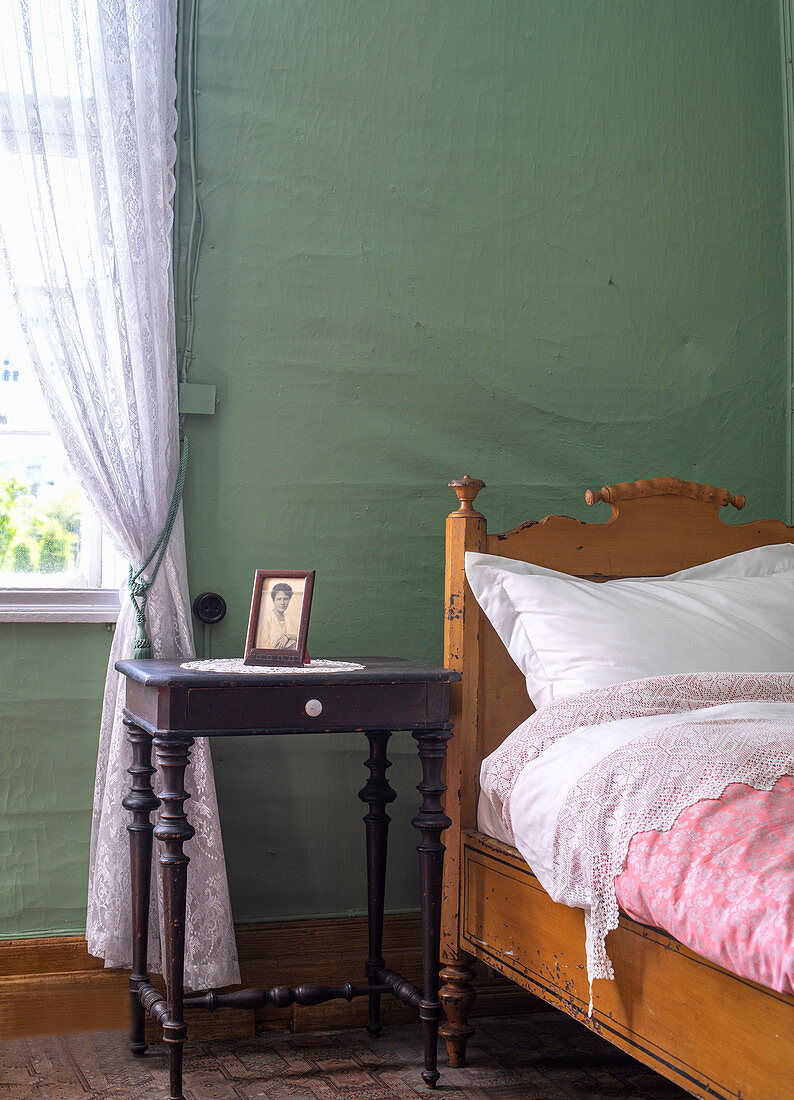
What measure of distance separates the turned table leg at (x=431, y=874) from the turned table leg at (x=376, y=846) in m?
0.26

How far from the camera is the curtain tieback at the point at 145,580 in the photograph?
215 cm

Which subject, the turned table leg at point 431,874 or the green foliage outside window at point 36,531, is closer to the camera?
the turned table leg at point 431,874

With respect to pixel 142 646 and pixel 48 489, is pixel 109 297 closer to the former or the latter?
pixel 48 489

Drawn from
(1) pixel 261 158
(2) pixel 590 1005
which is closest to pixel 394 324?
(1) pixel 261 158

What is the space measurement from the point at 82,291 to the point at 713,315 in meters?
1.66

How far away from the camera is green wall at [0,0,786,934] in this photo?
2.36 m

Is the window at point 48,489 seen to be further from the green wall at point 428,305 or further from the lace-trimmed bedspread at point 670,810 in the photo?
the lace-trimmed bedspread at point 670,810

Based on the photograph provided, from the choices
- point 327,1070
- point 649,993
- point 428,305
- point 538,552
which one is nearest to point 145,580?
point 538,552

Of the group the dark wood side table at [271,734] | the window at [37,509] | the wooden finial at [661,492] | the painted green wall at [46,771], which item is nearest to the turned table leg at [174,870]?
the dark wood side table at [271,734]

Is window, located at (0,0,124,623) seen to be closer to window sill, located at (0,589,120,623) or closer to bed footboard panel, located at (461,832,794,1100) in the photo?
window sill, located at (0,589,120,623)

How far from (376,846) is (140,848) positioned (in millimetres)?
512

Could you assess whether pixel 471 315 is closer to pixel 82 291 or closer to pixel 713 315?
pixel 713 315

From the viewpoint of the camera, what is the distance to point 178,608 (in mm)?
2217

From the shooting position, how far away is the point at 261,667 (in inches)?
77.2
